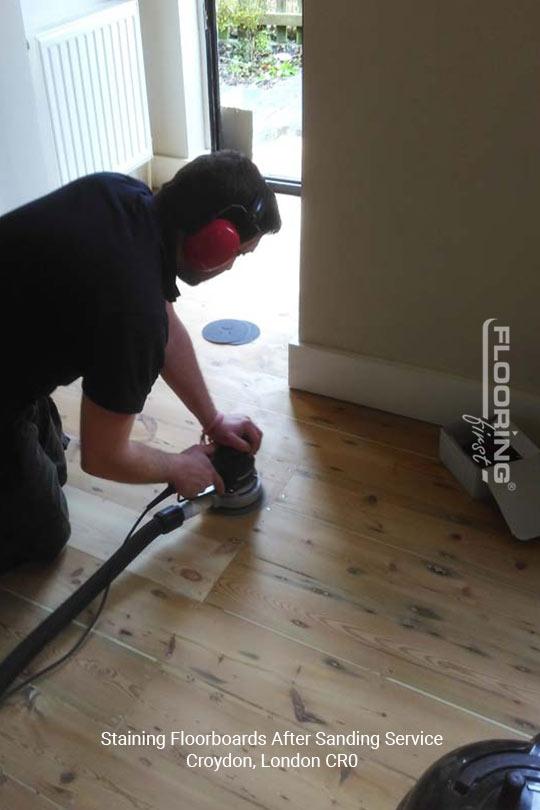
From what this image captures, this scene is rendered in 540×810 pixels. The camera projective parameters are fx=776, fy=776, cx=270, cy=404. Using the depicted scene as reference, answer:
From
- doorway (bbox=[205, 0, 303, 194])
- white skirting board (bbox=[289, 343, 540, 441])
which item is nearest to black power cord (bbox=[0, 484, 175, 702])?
white skirting board (bbox=[289, 343, 540, 441])

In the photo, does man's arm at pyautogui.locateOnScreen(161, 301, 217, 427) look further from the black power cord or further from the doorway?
the doorway

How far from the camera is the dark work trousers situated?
4.83ft

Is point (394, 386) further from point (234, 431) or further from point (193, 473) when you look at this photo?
point (193, 473)

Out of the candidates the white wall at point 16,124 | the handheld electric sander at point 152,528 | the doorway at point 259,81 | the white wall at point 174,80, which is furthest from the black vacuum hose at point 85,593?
the white wall at point 174,80

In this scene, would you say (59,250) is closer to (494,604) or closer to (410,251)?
(410,251)

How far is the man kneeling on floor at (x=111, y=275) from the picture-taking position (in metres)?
1.14

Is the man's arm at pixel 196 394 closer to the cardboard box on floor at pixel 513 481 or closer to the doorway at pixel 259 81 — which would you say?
the cardboard box on floor at pixel 513 481

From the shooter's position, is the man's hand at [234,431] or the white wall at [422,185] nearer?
the white wall at [422,185]

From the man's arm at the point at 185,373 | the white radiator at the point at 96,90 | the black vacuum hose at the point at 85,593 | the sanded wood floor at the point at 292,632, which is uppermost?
the white radiator at the point at 96,90

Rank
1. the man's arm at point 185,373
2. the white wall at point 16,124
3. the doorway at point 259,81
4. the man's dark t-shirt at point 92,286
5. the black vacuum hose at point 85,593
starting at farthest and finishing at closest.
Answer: the doorway at point 259,81 → the white wall at point 16,124 → the man's arm at point 185,373 → the black vacuum hose at point 85,593 → the man's dark t-shirt at point 92,286

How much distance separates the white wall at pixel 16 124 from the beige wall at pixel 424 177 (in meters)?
1.02

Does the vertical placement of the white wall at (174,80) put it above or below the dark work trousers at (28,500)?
above

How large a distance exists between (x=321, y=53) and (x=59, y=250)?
2.59 ft

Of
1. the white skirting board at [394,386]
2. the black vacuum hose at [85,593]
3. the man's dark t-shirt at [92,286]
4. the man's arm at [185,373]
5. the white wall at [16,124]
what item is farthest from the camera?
the white wall at [16,124]
